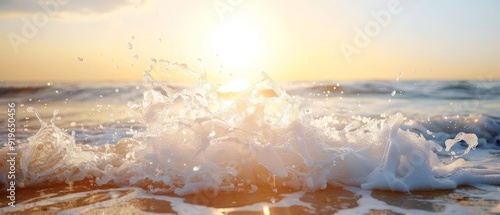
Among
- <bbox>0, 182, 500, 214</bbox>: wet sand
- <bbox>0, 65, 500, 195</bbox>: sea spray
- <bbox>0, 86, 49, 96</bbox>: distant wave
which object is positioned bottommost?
<bbox>0, 182, 500, 214</bbox>: wet sand

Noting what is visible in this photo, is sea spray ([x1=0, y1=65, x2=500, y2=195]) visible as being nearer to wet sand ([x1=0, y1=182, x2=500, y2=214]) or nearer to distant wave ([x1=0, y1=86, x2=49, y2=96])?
wet sand ([x1=0, y1=182, x2=500, y2=214])

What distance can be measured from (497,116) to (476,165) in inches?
216

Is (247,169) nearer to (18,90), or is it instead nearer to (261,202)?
(261,202)

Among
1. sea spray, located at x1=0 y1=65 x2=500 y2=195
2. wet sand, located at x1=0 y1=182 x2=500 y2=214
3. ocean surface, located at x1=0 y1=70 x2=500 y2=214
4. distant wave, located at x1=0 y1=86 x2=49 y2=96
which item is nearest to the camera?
wet sand, located at x1=0 y1=182 x2=500 y2=214

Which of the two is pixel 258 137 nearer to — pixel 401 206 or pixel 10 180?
pixel 401 206

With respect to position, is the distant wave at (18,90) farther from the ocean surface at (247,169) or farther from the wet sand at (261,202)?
the wet sand at (261,202)

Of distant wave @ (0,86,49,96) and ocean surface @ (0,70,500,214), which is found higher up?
distant wave @ (0,86,49,96)

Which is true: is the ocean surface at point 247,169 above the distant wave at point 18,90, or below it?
below

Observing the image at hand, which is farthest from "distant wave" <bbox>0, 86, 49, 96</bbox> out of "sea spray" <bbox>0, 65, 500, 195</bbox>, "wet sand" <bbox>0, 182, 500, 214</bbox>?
"wet sand" <bbox>0, 182, 500, 214</bbox>

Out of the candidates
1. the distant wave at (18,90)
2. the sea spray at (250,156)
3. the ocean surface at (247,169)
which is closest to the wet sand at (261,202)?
the ocean surface at (247,169)

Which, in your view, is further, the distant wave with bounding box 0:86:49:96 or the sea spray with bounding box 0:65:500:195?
the distant wave with bounding box 0:86:49:96

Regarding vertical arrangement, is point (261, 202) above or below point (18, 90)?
below

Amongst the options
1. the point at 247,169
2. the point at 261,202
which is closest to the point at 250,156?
the point at 247,169

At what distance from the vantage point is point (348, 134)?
171 inches
